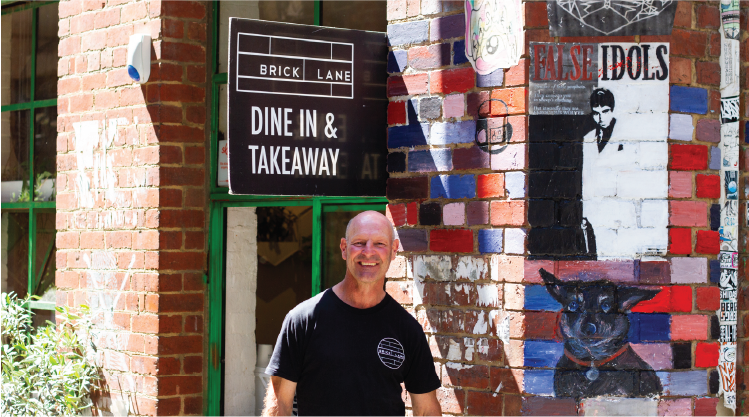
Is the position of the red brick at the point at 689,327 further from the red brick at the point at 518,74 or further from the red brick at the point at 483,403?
the red brick at the point at 518,74

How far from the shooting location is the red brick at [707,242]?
3.52 metres

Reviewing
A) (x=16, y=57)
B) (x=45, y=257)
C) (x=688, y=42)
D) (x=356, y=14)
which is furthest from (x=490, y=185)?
(x=16, y=57)

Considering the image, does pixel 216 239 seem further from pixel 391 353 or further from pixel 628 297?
pixel 628 297

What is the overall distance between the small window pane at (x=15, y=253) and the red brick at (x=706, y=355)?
488 cm

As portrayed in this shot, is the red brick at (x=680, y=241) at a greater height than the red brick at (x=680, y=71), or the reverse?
the red brick at (x=680, y=71)

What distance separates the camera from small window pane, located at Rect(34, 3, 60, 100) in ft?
19.7

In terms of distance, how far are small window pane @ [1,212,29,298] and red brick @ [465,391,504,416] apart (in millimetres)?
4024

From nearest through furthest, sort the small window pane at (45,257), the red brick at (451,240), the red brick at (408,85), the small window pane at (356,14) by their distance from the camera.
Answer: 1. the red brick at (451,240)
2. the red brick at (408,85)
3. the small window pane at (356,14)
4. the small window pane at (45,257)

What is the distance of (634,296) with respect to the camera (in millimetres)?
3443

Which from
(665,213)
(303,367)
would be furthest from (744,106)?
(303,367)

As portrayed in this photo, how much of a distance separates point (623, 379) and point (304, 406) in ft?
4.68

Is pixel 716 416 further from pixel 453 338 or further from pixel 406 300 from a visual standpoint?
pixel 406 300

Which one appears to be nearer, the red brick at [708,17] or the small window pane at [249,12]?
the red brick at [708,17]

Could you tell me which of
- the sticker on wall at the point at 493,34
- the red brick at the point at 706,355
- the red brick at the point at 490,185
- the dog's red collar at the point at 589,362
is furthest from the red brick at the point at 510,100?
the red brick at the point at 706,355
